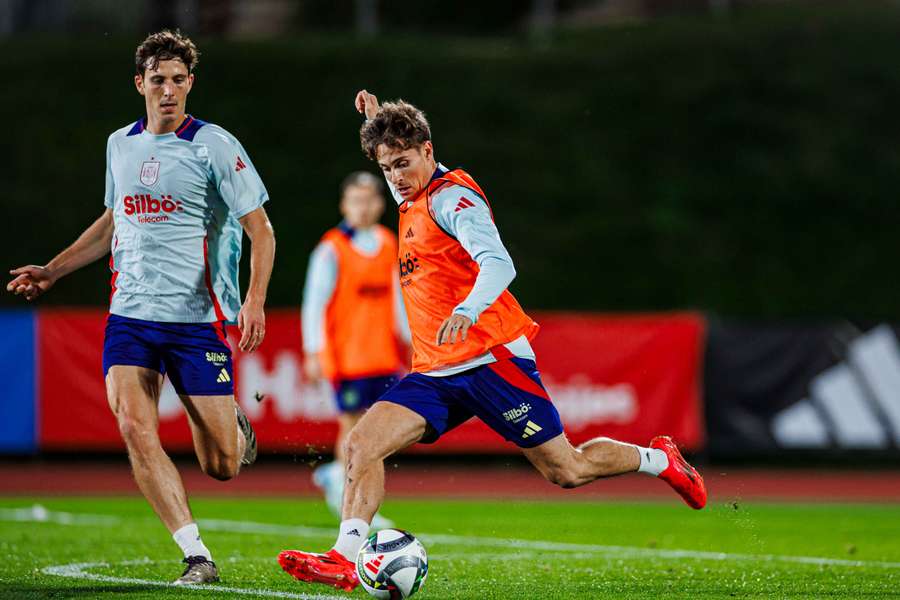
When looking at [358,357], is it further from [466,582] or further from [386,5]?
[386,5]

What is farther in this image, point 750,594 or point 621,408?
point 621,408

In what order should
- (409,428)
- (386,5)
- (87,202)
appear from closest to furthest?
(409,428) < (87,202) < (386,5)

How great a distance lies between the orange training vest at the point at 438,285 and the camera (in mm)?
6551

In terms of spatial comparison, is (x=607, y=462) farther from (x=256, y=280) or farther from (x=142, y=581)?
(x=142, y=581)

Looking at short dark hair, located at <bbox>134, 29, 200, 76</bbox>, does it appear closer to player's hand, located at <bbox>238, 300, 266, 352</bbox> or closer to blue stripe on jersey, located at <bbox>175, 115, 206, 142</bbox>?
blue stripe on jersey, located at <bbox>175, 115, 206, 142</bbox>

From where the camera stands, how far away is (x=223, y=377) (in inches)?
280

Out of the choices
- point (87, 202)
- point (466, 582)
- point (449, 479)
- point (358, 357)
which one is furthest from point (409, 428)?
point (87, 202)

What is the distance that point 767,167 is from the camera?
75.8ft

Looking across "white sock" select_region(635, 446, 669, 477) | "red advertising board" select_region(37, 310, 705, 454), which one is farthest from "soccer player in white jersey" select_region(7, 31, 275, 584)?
"red advertising board" select_region(37, 310, 705, 454)

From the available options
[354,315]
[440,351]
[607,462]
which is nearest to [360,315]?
[354,315]

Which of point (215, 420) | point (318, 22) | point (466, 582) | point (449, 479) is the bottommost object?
point (449, 479)

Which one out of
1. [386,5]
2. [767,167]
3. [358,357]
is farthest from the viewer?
[386,5]

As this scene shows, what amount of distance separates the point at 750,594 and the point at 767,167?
17.4 m

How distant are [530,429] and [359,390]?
4964 mm
